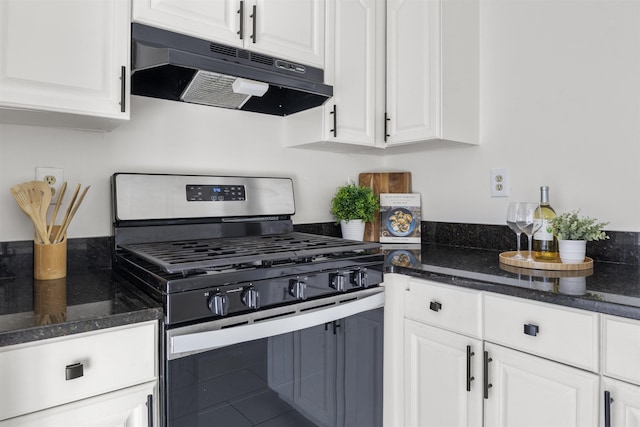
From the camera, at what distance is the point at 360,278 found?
143cm

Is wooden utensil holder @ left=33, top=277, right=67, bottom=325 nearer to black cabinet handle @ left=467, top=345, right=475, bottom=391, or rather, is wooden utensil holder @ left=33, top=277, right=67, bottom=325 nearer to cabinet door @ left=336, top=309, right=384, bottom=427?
cabinet door @ left=336, top=309, right=384, bottom=427

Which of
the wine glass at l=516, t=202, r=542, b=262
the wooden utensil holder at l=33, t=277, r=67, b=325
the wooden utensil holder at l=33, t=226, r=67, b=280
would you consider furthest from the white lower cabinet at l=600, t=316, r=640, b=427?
the wooden utensil holder at l=33, t=226, r=67, b=280

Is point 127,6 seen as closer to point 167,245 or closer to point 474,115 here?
point 167,245

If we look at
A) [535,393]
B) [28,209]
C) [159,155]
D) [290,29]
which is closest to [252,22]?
[290,29]

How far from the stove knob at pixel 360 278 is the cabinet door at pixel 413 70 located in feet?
2.48

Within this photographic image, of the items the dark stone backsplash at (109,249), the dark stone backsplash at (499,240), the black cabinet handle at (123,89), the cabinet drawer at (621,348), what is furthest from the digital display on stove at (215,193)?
the cabinet drawer at (621,348)

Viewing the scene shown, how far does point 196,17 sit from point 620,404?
171 cm

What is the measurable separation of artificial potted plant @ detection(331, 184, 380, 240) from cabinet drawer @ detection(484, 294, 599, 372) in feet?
2.94

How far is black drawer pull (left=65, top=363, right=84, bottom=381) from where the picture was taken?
90 centimetres

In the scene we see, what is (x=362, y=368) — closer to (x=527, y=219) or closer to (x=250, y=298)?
(x=250, y=298)

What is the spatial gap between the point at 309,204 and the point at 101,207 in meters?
0.98

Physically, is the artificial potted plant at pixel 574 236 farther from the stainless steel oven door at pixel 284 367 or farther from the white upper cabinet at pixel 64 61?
the white upper cabinet at pixel 64 61

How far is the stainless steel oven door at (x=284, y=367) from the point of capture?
1053 mm

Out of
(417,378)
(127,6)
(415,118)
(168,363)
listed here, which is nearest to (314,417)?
(417,378)
